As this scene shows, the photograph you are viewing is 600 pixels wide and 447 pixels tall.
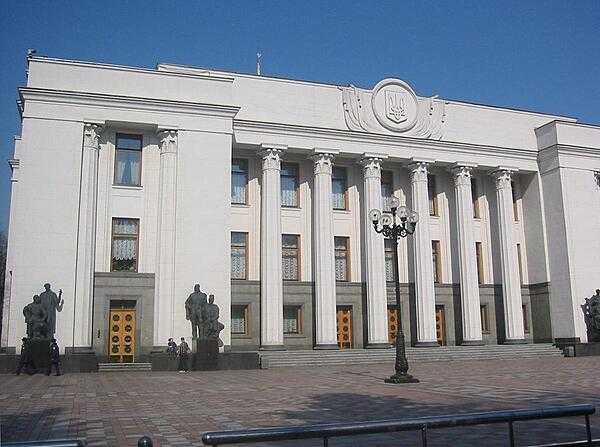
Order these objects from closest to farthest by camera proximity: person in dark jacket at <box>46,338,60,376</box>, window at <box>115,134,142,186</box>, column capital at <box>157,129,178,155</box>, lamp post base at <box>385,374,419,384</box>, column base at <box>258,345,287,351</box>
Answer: lamp post base at <box>385,374,419,384</box> → person in dark jacket at <box>46,338,60,376</box> → column capital at <box>157,129,178,155</box> → window at <box>115,134,142,186</box> → column base at <box>258,345,287,351</box>

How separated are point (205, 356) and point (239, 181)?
9.71 metres

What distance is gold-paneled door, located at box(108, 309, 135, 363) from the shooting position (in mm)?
25641

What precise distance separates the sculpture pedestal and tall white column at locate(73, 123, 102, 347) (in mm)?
4384

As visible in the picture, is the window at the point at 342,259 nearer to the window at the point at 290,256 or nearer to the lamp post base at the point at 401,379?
the window at the point at 290,256

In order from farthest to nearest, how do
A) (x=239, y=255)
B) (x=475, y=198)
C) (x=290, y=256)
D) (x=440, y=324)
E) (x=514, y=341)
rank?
(x=475, y=198) → (x=440, y=324) → (x=514, y=341) → (x=290, y=256) → (x=239, y=255)

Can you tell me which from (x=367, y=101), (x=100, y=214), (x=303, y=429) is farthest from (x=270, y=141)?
(x=303, y=429)

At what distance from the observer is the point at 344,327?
31.0 meters

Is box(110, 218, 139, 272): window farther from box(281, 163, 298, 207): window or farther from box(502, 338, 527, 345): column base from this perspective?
box(502, 338, 527, 345): column base

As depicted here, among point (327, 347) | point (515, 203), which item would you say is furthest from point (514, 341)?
point (327, 347)

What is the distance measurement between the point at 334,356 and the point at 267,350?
3028 mm

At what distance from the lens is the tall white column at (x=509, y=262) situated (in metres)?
32.8

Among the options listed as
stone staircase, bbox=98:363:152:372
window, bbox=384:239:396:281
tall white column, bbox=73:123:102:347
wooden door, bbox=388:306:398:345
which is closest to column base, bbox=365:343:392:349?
wooden door, bbox=388:306:398:345

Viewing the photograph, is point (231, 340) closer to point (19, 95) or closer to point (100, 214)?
point (100, 214)

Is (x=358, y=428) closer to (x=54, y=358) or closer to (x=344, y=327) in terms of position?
(x=54, y=358)
